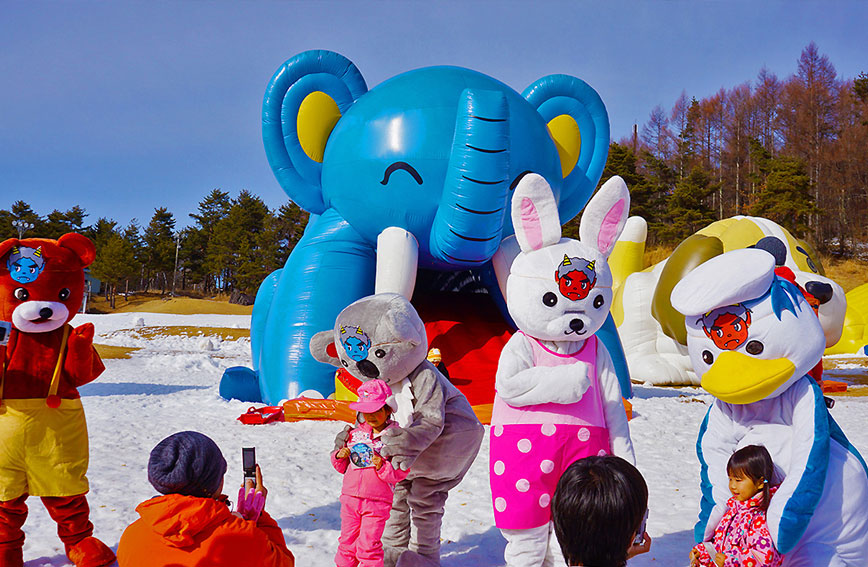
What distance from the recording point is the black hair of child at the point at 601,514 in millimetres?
1551

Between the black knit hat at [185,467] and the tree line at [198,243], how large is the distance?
34179mm

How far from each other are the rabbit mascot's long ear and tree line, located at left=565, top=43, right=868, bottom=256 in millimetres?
24885

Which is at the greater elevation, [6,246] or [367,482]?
[6,246]

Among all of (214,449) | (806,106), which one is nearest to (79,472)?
(214,449)

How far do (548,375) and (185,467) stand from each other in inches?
65.0

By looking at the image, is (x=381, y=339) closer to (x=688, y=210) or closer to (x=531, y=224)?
(x=531, y=224)

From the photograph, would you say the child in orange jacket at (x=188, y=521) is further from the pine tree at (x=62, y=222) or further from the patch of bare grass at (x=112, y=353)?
the pine tree at (x=62, y=222)

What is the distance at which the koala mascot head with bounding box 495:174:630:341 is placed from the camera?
3268 mm

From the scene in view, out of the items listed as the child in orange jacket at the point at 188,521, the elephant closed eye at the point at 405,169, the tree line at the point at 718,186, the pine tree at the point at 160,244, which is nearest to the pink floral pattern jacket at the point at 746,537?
the child in orange jacket at the point at 188,521

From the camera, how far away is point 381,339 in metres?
3.25

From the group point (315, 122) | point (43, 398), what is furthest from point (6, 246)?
point (315, 122)

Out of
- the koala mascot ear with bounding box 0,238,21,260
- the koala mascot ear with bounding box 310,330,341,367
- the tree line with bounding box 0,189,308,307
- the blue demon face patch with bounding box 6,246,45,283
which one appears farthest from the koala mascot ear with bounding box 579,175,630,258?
the tree line with bounding box 0,189,308,307

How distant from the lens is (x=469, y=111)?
5523 mm

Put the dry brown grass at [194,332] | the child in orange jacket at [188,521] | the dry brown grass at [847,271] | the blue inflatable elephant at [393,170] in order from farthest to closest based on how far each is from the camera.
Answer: the dry brown grass at [847,271] < the dry brown grass at [194,332] < the blue inflatable elephant at [393,170] < the child in orange jacket at [188,521]
